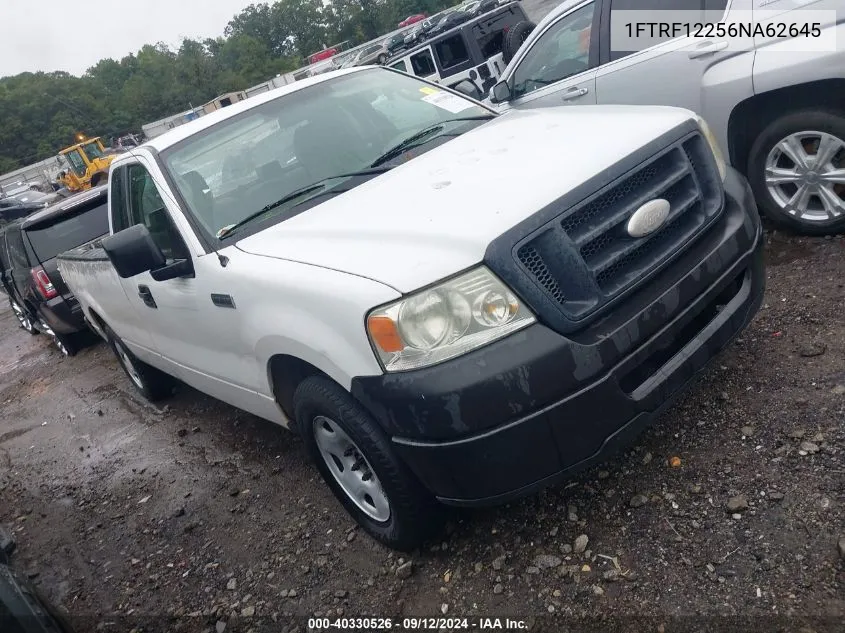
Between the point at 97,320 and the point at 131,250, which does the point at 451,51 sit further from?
the point at 131,250

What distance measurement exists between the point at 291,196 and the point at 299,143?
1.39 ft

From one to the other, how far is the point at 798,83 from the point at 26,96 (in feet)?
368

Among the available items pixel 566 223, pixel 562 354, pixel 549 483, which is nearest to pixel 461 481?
pixel 549 483

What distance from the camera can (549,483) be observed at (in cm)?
236

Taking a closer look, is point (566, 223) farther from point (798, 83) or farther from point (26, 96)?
point (26, 96)

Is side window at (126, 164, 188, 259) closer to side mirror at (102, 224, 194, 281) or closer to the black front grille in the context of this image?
side mirror at (102, 224, 194, 281)

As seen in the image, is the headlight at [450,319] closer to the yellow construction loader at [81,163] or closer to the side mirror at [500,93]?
the side mirror at [500,93]

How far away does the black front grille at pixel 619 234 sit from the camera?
231cm

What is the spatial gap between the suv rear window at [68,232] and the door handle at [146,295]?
4.43 meters

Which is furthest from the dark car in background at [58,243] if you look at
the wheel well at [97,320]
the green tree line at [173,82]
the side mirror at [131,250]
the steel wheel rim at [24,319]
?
the green tree line at [173,82]

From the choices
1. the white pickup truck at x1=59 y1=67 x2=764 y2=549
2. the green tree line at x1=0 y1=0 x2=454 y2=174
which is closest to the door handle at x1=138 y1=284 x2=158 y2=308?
the white pickup truck at x1=59 y1=67 x2=764 y2=549

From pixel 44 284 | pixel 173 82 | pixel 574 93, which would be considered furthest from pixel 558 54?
pixel 173 82

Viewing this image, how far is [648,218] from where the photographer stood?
248cm

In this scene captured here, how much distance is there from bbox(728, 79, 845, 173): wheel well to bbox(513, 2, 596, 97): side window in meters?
1.27
